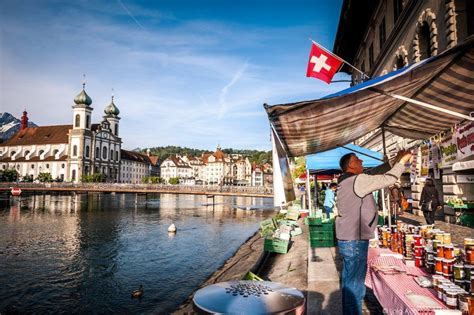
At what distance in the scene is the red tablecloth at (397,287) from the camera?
331 centimetres

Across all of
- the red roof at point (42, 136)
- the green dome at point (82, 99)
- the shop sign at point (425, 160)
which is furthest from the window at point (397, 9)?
the red roof at point (42, 136)

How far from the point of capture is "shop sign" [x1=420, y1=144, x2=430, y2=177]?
1561 cm

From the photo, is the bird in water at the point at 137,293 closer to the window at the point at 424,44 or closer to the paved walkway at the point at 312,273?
the paved walkway at the point at 312,273

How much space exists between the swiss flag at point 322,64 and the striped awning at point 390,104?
192 inches

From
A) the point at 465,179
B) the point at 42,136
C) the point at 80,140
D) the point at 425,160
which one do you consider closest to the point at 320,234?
the point at 465,179

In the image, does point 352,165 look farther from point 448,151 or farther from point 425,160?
point 425,160

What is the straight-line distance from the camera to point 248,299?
9.71ft

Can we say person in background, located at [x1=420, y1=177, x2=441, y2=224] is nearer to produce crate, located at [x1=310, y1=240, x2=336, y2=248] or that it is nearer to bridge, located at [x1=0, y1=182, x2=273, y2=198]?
produce crate, located at [x1=310, y1=240, x2=336, y2=248]

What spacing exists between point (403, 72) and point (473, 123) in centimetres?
394

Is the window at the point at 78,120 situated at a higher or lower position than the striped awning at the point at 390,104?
higher

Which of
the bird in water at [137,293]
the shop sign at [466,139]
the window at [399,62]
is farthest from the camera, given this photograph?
the window at [399,62]

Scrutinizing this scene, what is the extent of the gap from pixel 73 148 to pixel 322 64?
11068 cm

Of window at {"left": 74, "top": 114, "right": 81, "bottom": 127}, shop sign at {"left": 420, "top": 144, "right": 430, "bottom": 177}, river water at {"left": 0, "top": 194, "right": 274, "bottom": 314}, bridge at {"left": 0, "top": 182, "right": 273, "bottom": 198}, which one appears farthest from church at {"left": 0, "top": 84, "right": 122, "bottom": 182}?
shop sign at {"left": 420, "top": 144, "right": 430, "bottom": 177}

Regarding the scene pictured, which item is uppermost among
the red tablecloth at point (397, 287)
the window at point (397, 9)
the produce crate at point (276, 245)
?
the window at point (397, 9)
